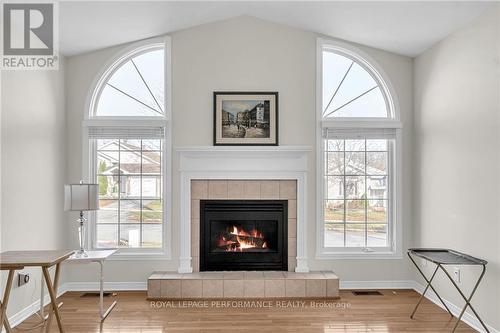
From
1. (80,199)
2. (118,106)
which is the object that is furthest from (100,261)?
(118,106)

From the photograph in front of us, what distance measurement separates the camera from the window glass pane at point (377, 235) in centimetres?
525

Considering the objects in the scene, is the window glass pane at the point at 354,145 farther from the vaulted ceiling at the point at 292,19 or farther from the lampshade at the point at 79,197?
the lampshade at the point at 79,197

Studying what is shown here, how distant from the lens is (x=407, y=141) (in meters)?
5.18

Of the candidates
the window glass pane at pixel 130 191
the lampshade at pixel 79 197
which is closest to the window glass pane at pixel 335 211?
the window glass pane at pixel 130 191

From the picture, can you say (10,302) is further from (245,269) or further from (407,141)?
(407,141)

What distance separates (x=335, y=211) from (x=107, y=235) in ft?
8.85

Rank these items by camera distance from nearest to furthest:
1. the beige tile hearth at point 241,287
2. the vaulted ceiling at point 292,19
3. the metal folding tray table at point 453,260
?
the metal folding tray table at point 453,260
the vaulted ceiling at point 292,19
the beige tile hearth at point 241,287

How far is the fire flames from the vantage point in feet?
16.9

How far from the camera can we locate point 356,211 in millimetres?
5262

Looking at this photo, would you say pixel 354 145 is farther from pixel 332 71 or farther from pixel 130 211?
pixel 130 211

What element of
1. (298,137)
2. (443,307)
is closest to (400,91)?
(298,137)

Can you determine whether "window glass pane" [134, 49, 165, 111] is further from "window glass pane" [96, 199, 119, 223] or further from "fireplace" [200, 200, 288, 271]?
"fireplace" [200, 200, 288, 271]

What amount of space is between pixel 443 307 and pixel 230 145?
9.17 feet

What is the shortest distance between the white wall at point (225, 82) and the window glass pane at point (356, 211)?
47 centimetres
